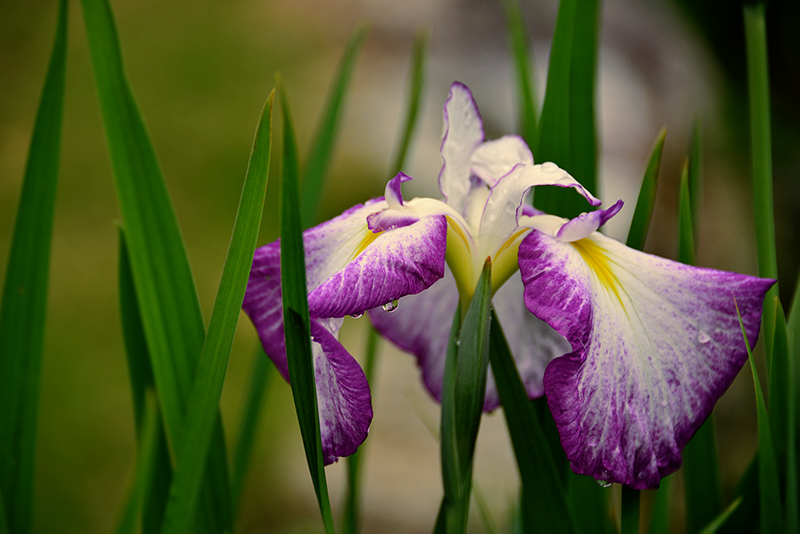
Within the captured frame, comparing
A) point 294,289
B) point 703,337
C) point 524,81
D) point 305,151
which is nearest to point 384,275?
point 294,289

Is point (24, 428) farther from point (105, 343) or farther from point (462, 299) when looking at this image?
point (105, 343)

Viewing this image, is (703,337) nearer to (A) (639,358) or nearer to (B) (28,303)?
(A) (639,358)

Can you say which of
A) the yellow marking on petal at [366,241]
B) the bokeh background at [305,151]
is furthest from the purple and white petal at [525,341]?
the bokeh background at [305,151]

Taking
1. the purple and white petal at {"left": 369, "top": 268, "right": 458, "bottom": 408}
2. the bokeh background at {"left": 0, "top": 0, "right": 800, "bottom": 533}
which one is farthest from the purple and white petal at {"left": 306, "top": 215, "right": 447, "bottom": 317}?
the bokeh background at {"left": 0, "top": 0, "right": 800, "bottom": 533}

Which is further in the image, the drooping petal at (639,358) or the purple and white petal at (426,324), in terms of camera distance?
the purple and white petal at (426,324)

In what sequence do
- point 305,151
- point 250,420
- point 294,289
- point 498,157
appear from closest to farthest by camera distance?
point 294,289 < point 498,157 < point 250,420 < point 305,151

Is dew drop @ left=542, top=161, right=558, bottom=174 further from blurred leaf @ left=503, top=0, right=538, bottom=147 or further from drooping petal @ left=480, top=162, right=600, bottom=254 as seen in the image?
blurred leaf @ left=503, top=0, right=538, bottom=147

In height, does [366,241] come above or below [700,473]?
above

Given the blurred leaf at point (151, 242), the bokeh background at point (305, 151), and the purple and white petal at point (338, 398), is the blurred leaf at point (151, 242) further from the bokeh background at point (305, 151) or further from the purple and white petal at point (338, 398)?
the bokeh background at point (305, 151)
